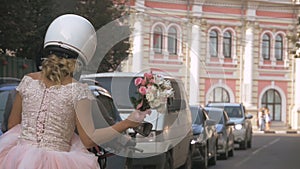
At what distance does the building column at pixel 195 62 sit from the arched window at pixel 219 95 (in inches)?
154

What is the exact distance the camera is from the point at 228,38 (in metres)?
42.5

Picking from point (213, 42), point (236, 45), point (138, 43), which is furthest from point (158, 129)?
point (236, 45)

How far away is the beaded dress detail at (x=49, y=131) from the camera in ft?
14.4

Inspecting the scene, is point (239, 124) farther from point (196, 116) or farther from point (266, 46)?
point (266, 46)

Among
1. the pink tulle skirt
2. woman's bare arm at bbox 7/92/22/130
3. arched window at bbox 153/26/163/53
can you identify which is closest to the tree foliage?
arched window at bbox 153/26/163/53

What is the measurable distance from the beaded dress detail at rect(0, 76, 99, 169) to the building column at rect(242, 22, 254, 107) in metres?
39.5

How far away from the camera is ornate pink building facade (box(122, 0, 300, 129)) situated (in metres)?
37.5

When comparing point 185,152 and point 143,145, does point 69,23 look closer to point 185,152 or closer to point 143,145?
point 143,145

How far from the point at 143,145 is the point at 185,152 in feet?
9.62

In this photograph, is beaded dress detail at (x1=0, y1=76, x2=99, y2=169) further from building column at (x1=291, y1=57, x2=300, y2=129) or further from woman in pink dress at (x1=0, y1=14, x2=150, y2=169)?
building column at (x1=291, y1=57, x2=300, y2=129)

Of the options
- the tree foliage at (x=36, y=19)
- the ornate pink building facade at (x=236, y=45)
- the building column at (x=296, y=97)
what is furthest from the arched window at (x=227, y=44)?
the tree foliage at (x=36, y=19)

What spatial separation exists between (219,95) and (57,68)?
3893 cm

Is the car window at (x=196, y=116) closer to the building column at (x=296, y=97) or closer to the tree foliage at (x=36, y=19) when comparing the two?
the tree foliage at (x=36, y=19)

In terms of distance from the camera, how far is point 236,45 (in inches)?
1695
